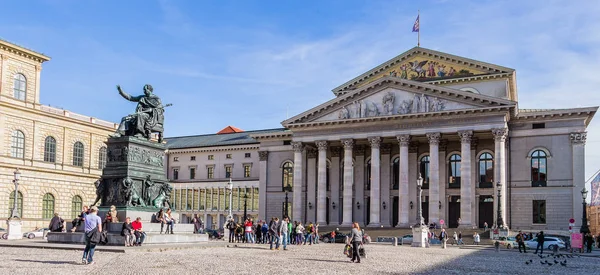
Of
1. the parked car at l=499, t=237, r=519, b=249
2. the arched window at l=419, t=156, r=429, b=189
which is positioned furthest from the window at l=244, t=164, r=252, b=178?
the parked car at l=499, t=237, r=519, b=249

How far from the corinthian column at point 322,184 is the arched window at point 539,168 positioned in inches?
727

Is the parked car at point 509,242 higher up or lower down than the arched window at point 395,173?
lower down

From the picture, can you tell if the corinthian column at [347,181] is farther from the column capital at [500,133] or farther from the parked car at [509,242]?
the parked car at [509,242]

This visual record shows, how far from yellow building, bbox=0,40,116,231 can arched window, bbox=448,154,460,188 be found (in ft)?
118

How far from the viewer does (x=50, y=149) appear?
2375 inches

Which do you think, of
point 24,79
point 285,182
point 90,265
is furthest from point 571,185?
point 24,79

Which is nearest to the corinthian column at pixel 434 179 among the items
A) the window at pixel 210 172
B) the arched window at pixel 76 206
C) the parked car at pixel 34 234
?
the parked car at pixel 34 234

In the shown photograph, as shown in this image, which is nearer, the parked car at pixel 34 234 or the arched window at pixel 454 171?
the parked car at pixel 34 234

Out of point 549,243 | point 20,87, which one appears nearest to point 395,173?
point 549,243

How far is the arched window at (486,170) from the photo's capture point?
55.4 meters

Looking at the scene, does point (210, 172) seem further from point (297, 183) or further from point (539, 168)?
A: point (539, 168)

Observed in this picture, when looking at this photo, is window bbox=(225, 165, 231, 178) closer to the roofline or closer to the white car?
the roofline

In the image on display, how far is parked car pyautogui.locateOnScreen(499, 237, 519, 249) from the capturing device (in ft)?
144

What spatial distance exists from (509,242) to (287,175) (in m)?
27.9
